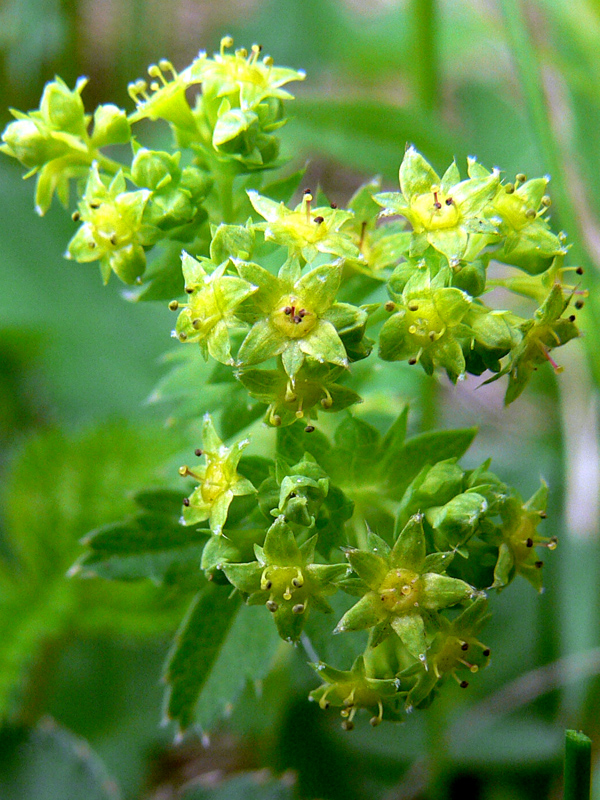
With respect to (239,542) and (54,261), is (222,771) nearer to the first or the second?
(239,542)

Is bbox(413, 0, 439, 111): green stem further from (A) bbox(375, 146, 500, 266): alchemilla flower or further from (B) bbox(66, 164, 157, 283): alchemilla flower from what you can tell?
(B) bbox(66, 164, 157, 283): alchemilla flower

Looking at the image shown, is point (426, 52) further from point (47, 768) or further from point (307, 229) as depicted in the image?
point (47, 768)

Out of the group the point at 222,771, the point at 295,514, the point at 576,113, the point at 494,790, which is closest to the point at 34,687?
the point at 222,771

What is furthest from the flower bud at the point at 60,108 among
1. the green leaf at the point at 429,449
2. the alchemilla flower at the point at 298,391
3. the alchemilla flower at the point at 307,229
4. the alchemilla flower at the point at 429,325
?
the green leaf at the point at 429,449

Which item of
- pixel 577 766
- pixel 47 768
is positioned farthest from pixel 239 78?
pixel 47 768

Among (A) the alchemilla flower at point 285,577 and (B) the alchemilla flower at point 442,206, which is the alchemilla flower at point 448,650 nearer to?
(A) the alchemilla flower at point 285,577

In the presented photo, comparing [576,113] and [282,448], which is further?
[576,113]

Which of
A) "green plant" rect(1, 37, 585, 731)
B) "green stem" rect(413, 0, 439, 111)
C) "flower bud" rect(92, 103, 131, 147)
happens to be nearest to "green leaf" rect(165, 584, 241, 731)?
"green plant" rect(1, 37, 585, 731)
